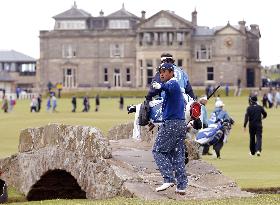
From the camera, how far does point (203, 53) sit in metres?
143

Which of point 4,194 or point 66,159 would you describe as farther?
point 4,194

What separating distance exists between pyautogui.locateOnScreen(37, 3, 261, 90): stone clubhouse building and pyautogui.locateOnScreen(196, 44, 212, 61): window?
5.3 inches

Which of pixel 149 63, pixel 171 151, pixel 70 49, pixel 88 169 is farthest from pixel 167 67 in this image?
pixel 70 49

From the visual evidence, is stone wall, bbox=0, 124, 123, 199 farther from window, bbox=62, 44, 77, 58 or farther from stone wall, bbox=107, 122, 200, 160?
window, bbox=62, 44, 77, 58

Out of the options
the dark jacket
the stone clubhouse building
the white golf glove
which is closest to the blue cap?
the white golf glove

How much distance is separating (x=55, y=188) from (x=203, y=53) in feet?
408

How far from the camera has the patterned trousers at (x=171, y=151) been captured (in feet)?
50.4

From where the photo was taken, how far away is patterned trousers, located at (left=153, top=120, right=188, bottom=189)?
15367 mm

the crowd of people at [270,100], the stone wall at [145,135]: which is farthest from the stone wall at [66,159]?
the crowd of people at [270,100]

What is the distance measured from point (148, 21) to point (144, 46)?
140 inches

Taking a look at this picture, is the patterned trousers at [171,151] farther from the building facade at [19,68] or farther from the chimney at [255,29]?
the building facade at [19,68]

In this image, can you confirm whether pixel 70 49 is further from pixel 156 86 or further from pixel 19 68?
pixel 156 86

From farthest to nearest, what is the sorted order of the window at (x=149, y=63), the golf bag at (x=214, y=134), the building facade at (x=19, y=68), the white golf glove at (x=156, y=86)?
the building facade at (x=19, y=68)
the window at (x=149, y=63)
the golf bag at (x=214, y=134)
the white golf glove at (x=156, y=86)

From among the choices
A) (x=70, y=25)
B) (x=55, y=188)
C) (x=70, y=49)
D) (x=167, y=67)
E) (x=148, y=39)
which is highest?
(x=70, y=25)
